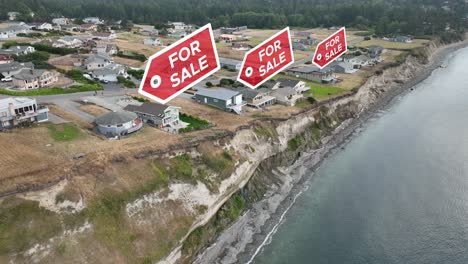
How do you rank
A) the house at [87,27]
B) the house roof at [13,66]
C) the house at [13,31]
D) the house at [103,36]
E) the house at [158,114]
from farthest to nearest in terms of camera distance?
the house at [87,27]
the house at [103,36]
the house at [13,31]
the house roof at [13,66]
the house at [158,114]

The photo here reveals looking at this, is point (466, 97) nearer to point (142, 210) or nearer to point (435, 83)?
point (435, 83)

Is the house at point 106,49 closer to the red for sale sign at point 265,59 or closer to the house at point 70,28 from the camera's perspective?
the house at point 70,28

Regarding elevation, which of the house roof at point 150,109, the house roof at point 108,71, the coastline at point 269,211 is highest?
the house roof at point 108,71

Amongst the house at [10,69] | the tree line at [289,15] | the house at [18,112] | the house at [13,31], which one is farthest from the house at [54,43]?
the tree line at [289,15]

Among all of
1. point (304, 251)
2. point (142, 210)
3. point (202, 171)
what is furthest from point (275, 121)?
point (142, 210)

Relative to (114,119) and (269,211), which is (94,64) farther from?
(269,211)

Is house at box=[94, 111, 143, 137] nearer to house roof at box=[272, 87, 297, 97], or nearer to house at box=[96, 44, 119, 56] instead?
house roof at box=[272, 87, 297, 97]

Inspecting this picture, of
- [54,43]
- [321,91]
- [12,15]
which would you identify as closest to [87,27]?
[12,15]
